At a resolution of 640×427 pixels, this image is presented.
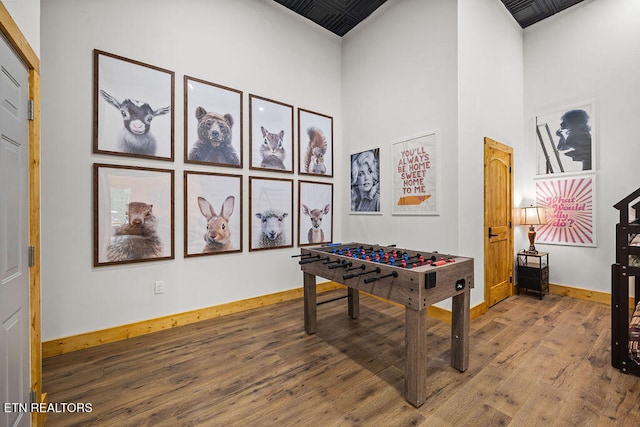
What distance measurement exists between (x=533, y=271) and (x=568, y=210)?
1.03m

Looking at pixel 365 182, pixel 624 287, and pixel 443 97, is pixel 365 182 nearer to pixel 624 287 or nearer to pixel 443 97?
pixel 443 97

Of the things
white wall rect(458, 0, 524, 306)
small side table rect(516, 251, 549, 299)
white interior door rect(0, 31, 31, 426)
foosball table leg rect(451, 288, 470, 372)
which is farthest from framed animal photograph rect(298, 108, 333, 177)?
small side table rect(516, 251, 549, 299)

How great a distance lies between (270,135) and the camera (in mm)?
3785

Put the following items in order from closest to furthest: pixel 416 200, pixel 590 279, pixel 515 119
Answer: pixel 416 200 → pixel 590 279 → pixel 515 119

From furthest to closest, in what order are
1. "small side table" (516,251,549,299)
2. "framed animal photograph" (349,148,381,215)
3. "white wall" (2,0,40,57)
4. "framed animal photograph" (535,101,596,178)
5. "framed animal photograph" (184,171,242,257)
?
"framed animal photograph" (349,148,381,215)
"small side table" (516,251,549,299)
"framed animal photograph" (535,101,596,178)
"framed animal photograph" (184,171,242,257)
"white wall" (2,0,40,57)

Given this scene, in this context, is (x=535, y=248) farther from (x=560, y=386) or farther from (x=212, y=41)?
(x=212, y=41)

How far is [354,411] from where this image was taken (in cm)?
175

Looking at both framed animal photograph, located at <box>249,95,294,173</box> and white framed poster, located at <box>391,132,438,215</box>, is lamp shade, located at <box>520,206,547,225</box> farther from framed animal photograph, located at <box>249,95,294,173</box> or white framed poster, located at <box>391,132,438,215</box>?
framed animal photograph, located at <box>249,95,294,173</box>

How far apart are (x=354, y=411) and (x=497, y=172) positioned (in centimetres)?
354

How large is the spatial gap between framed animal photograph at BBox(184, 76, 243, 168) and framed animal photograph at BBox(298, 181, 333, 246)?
110 cm

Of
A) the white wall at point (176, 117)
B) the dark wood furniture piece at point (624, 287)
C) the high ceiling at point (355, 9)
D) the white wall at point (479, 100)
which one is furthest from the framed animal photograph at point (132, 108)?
the dark wood furniture piece at point (624, 287)

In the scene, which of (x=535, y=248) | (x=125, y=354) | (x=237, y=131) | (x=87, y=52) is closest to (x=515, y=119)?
(x=535, y=248)

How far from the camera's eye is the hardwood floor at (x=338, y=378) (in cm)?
171

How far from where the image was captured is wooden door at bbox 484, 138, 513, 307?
354cm
